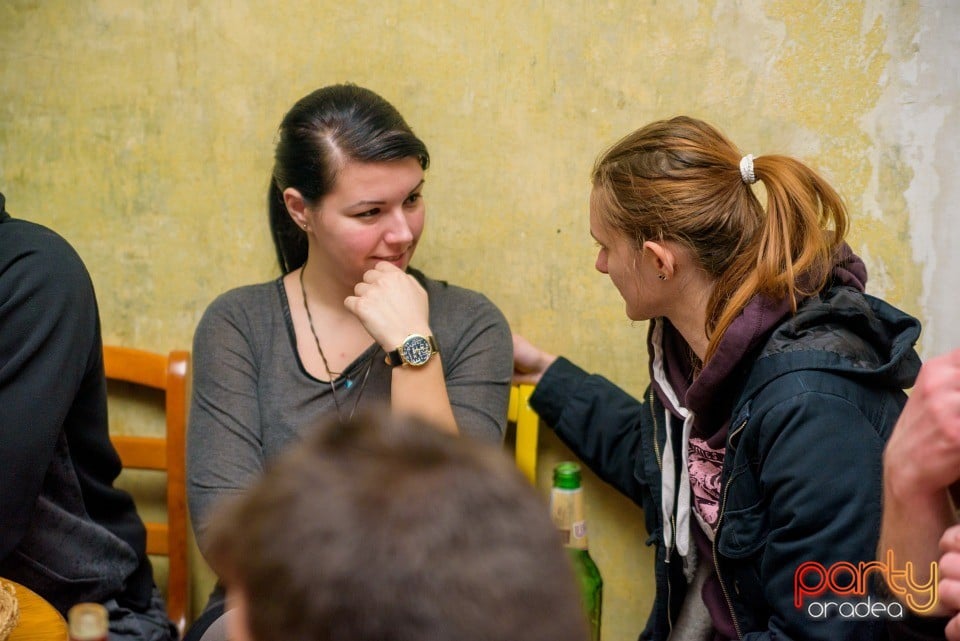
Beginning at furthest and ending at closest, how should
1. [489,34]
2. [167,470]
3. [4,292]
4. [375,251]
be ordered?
[167,470]
[489,34]
[375,251]
[4,292]

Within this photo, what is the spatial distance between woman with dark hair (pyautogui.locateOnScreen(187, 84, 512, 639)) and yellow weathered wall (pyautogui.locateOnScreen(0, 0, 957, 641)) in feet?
0.60

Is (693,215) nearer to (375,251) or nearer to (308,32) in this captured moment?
(375,251)

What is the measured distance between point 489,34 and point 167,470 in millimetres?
1075

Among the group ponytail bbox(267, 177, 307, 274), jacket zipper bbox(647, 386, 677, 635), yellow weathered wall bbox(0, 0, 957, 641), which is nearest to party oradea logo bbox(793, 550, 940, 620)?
jacket zipper bbox(647, 386, 677, 635)

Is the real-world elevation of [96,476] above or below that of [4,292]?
below

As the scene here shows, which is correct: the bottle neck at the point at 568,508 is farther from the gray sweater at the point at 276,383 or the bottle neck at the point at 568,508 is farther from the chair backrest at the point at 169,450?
the chair backrest at the point at 169,450

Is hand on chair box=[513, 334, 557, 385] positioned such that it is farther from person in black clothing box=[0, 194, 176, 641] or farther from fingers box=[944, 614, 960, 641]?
fingers box=[944, 614, 960, 641]

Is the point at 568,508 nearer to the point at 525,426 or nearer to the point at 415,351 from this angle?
the point at 525,426

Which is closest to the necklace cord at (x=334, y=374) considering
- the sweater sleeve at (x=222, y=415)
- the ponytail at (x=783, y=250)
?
the sweater sleeve at (x=222, y=415)

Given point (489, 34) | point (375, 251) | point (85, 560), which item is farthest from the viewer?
point (489, 34)

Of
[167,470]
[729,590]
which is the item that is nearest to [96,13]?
[167,470]

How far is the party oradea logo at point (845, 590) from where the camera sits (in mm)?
1090

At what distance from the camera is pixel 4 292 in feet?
4.41

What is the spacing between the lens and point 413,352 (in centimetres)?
153
